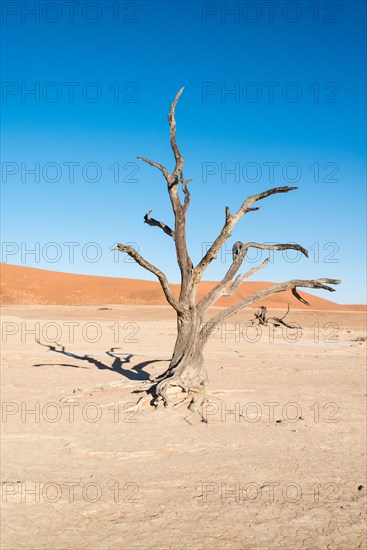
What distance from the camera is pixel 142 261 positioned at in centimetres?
851

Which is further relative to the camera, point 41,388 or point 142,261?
point 41,388

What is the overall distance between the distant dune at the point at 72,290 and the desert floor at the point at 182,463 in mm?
44124

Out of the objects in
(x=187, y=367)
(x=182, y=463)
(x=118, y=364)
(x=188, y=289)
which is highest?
(x=188, y=289)

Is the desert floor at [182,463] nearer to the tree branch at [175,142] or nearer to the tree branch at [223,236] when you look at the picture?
the tree branch at [223,236]

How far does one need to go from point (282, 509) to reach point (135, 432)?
3.04 meters

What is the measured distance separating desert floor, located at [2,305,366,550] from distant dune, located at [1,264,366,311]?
44124 millimetres

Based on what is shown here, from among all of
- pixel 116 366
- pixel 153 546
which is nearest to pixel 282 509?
pixel 153 546

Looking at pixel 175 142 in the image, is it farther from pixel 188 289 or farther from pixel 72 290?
pixel 72 290

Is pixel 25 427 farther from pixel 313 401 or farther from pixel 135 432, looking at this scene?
pixel 313 401

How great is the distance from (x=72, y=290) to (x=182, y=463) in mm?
57886

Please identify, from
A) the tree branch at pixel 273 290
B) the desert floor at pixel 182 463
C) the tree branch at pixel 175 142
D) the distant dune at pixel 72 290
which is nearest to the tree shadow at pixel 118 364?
the desert floor at pixel 182 463

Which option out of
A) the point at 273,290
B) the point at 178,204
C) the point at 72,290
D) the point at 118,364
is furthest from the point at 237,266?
the point at 72,290

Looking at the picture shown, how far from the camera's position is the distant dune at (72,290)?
57250mm

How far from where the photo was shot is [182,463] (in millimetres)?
6332
